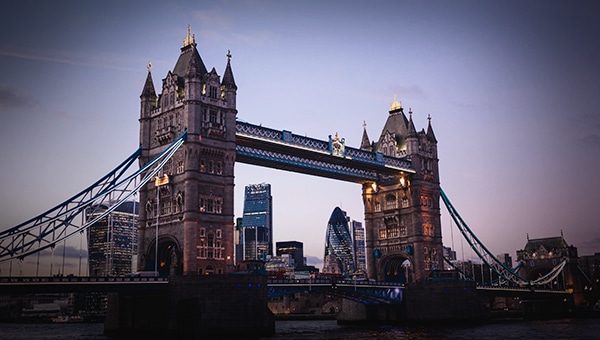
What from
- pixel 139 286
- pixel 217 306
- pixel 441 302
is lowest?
pixel 441 302

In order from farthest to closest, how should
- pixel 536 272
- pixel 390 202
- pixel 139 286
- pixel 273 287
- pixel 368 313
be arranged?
pixel 536 272 < pixel 390 202 < pixel 368 313 < pixel 273 287 < pixel 139 286

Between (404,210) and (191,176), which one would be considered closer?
(191,176)

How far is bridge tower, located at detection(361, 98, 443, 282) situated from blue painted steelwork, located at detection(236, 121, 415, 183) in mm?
2626

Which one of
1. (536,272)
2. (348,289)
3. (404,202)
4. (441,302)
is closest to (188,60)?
(348,289)

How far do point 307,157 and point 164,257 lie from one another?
27.8m

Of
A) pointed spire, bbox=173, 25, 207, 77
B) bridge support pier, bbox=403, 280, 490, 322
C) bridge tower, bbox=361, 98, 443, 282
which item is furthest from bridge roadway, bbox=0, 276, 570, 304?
pointed spire, bbox=173, 25, 207, 77

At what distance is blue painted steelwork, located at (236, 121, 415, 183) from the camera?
9188cm

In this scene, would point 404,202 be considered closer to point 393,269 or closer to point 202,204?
point 393,269

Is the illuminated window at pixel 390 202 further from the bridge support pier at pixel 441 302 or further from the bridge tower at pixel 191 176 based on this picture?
the bridge tower at pixel 191 176

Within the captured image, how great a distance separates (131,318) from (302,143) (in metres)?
36.2

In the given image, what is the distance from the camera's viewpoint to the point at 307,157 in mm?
101188

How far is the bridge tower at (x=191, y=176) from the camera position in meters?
82.0

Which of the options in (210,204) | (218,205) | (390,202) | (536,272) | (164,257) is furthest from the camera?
(536,272)

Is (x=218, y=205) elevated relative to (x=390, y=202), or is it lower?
lower
